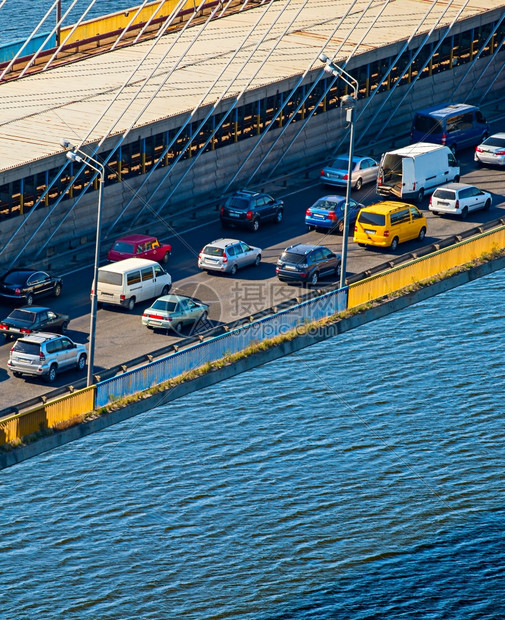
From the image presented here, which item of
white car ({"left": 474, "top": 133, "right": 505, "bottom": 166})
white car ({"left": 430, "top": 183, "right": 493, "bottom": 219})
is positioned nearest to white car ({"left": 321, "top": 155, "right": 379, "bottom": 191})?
white car ({"left": 430, "top": 183, "right": 493, "bottom": 219})

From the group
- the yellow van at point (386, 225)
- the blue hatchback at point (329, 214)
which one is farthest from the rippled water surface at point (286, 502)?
the blue hatchback at point (329, 214)

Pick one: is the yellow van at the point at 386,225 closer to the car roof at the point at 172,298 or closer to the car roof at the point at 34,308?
the car roof at the point at 172,298

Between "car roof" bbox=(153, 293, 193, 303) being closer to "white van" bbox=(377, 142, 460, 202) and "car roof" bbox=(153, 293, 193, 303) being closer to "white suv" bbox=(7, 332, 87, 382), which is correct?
"white suv" bbox=(7, 332, 87, 382)

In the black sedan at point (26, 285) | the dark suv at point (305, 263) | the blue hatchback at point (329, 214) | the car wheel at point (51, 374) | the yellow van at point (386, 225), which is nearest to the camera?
the car wheel at point (51, 374)

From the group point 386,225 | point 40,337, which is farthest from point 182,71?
point 40,337

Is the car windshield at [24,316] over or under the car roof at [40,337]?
under

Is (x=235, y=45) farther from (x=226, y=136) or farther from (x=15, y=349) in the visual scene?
(x=15, y=349)
